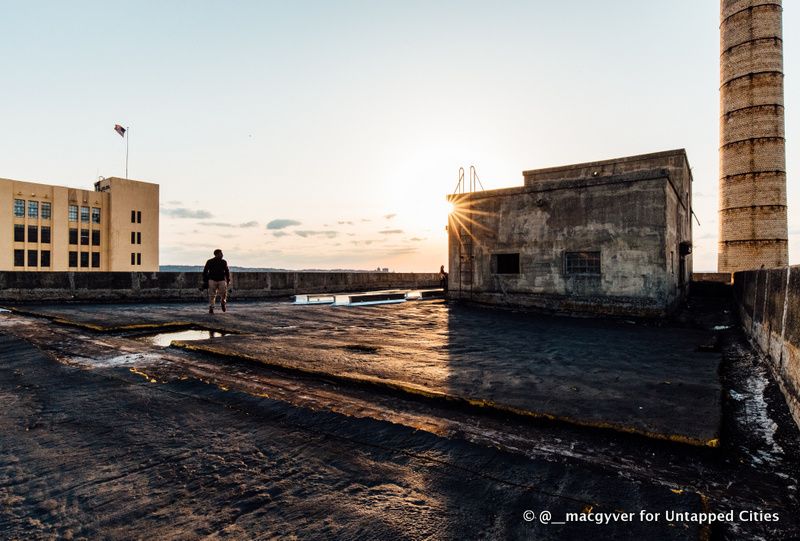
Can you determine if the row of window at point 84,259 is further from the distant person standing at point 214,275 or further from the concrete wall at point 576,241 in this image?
the concrete wall at point 576,241

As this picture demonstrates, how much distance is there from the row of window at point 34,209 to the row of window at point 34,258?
4.63 meters

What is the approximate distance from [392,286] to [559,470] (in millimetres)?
31750

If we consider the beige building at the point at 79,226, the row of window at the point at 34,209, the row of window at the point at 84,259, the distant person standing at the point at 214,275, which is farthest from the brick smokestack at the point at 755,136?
the row of window at the point at 34,209

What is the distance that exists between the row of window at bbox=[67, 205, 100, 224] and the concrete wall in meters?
59.8

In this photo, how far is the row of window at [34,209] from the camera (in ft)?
170

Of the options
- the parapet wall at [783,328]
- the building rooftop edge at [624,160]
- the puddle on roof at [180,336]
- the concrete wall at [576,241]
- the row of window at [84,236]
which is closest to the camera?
the parapet wall at [783,328]

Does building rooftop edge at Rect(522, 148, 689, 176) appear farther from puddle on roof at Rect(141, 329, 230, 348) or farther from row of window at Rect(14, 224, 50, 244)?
row of window at Rect(14, 224, 50, 244)

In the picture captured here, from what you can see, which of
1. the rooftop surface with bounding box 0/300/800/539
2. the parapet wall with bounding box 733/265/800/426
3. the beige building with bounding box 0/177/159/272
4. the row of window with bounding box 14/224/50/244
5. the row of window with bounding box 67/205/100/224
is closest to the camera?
the rooftop surface with bounding box 0/300/800/539

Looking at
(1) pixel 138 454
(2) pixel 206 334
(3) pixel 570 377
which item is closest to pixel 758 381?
(3) pixel 570 377

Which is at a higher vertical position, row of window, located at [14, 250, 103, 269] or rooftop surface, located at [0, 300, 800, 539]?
row of window, located at [14, 250, 103, 269]

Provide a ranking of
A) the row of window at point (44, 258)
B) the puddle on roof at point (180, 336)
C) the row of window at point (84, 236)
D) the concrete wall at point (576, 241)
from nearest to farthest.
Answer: the puddle on roof at point (180, 336) → the concrete wall at point (576, 241) → the row of window at point (44, 258) → the row of window at point (84, 236)

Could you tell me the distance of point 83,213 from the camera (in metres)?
56.6

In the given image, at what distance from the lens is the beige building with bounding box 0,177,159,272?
51656mm

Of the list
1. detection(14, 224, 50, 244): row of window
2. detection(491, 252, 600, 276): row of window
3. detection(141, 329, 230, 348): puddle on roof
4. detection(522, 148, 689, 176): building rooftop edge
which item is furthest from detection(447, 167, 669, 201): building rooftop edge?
detection(14, 224, 50, 244): row of window
